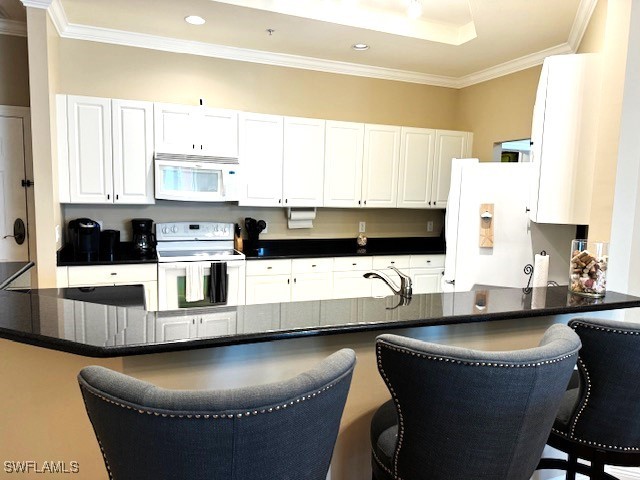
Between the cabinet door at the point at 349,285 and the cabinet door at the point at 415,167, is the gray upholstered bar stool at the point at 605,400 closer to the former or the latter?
the cabinet door at the point at 349,285

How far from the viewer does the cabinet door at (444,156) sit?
15.5 feet

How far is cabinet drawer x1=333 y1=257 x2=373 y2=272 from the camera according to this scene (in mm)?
4234

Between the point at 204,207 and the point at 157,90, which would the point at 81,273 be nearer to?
the point at 204,207

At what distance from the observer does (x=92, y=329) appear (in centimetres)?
124

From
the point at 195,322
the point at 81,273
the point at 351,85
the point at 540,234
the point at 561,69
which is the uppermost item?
the point at 351,85

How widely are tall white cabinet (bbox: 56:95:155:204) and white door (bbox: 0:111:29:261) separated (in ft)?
1.50

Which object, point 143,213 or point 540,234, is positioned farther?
point 143,213

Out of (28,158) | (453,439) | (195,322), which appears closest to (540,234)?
(453,439)

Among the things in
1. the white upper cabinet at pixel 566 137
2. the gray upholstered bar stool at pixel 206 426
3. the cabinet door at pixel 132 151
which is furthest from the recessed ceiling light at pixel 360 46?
the gray upholstered bar stool at pixel 206 426

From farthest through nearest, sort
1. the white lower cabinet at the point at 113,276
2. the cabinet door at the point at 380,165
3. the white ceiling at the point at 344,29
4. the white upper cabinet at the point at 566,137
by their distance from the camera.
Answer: the cabinet door at the point at 380,165 < the white lower cabinet at the point at 113,276 < the white ceiling at the point at 344,29 < the white upper cabinet at the point at 566,137

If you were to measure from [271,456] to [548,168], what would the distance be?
2491 millimetres

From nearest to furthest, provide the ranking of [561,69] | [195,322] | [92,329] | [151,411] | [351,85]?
[151,411]
[92,329]
[195,322]
[561,69]
[351,85]

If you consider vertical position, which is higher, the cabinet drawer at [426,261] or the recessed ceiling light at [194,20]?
the recessed ceiling light at [194,20]

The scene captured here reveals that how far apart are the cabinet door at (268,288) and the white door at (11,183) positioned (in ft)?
6.42
